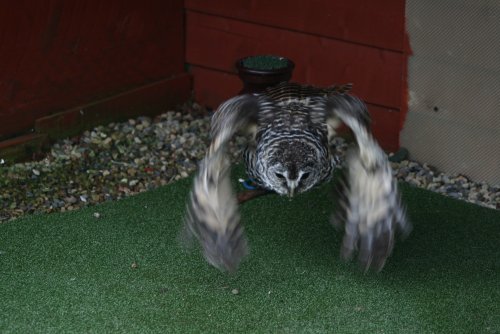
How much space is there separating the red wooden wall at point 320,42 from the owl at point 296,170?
0.99 metres

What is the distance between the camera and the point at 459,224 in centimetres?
435

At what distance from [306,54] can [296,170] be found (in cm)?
176

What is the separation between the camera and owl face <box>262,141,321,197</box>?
370 centimetres

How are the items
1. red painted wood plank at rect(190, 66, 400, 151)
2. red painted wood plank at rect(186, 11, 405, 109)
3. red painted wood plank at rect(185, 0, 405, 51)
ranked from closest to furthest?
red painted wood plank at rect(185, 0, 405, 51)
red painted wood plank at rect(186, 11, 405, 109)
red painted wood plank at rect(190, 66, 400, 151)

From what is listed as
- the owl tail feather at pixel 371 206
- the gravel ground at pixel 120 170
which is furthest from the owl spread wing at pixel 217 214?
the gravel ground at pixel 120 170

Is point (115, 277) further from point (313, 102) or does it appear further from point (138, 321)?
point (313, 102)

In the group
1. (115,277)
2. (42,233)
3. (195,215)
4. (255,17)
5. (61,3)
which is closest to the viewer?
(195,215)

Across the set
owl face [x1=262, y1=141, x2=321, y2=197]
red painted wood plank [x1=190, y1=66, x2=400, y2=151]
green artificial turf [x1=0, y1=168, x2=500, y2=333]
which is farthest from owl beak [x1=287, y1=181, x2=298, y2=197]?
red painted wood plank [x1=190, y1=66, x2=400, y2=151]

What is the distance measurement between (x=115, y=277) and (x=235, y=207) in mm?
711

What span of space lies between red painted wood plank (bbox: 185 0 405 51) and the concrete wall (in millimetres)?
113

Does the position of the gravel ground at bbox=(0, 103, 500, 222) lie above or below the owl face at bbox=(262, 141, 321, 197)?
below

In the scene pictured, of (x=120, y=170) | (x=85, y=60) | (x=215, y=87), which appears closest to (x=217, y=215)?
(x=120, y=170)

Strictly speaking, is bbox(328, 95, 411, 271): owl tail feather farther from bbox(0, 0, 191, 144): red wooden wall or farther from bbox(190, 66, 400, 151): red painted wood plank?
bbox(0, 0, 191, 144): red wooden wall

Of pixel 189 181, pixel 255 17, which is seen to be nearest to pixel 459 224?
pixel 189 181
